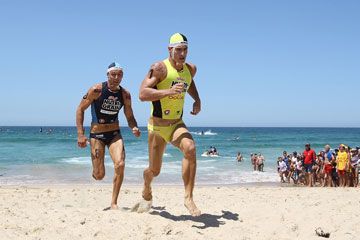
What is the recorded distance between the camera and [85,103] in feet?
24.0

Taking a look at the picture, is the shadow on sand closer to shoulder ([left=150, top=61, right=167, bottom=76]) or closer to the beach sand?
the beach sand

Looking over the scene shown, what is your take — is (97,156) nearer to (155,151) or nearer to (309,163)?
→ (155,151)

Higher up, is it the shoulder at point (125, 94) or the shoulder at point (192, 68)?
the shoulder at point (192, 68)

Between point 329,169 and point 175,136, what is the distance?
471 inches

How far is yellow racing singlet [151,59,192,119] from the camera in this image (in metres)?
6.25

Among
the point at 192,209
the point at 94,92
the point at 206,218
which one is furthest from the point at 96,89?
the point at 206,218

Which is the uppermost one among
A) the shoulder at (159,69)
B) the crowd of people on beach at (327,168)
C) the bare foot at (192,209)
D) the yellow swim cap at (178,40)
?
the yellow swim cap at (178,40)

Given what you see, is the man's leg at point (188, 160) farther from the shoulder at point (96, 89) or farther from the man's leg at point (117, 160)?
the shoulder at point (96, 89)

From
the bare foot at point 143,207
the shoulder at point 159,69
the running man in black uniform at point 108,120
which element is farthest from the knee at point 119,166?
the shoulder at point 159,69

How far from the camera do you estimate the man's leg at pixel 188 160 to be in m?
6.16

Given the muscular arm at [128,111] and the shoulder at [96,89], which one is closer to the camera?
the shoulder at [96,89]

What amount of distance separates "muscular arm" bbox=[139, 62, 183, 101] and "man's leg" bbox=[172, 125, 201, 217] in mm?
676

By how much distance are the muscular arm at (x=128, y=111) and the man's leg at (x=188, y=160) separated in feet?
4.43

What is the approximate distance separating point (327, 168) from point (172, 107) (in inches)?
471
